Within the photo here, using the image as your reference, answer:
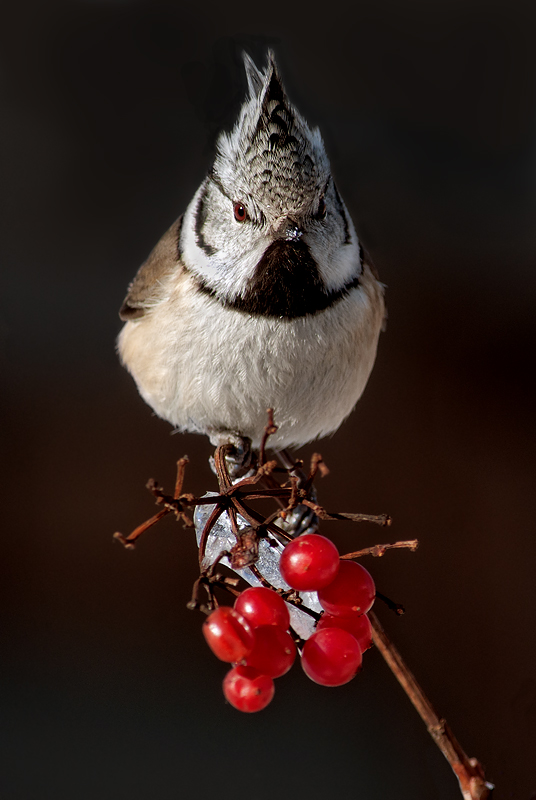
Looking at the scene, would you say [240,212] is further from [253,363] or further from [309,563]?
[309,563]

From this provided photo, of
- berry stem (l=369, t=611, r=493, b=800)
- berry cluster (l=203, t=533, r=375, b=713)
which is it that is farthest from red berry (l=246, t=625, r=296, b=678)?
berry stem (l=369, t=611, r=493, b=800)

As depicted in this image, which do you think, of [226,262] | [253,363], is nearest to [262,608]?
[253,363]

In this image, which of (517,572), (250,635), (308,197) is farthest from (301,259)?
(517,572)

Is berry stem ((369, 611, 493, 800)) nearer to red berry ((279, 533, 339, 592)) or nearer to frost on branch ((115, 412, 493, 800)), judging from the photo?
frost on branch ((115, 412, 493, 800))

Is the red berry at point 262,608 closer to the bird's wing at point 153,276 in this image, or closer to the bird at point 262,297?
the bird at point 262,297

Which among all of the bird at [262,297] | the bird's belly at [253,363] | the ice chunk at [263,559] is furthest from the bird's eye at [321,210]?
the ice chunk at [263,559]
